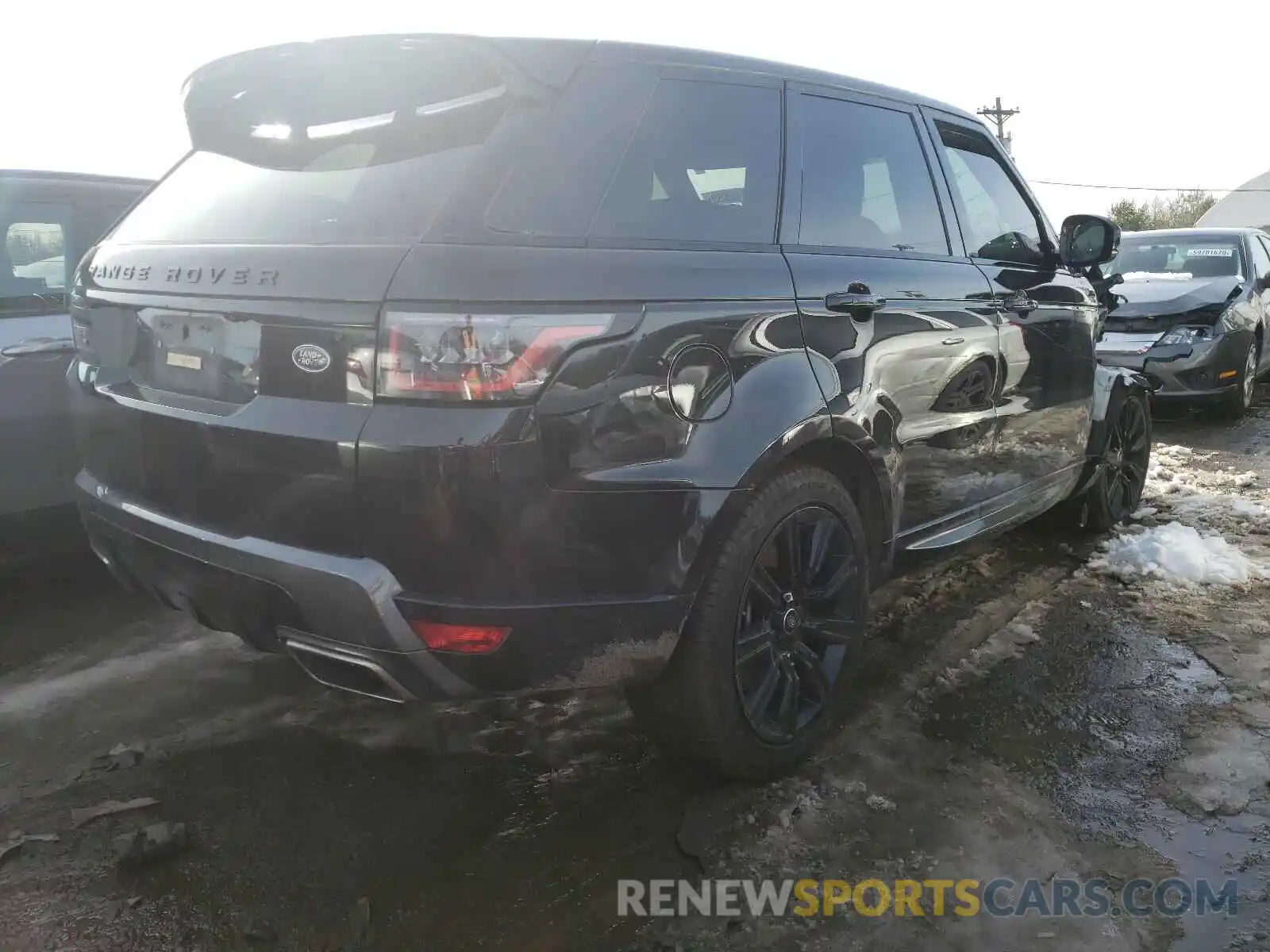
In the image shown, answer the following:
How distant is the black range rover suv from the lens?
6.48 ft

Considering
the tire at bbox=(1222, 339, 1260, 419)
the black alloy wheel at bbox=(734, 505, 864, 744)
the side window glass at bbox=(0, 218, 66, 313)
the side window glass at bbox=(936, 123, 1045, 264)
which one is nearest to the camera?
the black alloy wheel at bbox=(734, 505, 864, 744)

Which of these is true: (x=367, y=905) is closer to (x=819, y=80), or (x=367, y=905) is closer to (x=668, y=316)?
(x=668, y=316)

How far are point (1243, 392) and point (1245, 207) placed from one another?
8087cm

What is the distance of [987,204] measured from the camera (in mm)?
3807

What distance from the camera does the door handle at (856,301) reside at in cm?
266

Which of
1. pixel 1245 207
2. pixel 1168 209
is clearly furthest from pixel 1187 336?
pixel 1245 207

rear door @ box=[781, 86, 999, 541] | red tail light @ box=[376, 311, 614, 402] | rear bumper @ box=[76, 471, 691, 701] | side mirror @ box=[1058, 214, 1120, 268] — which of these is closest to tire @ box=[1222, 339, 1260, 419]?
side mirror @ box=[1058, 214, 1120, 268]

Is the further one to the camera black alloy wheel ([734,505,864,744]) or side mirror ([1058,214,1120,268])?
side mirror ([1058,214,1120,268])

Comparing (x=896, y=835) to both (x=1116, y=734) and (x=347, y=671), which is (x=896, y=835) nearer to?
(x=1116, y=734)

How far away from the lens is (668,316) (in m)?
2.17

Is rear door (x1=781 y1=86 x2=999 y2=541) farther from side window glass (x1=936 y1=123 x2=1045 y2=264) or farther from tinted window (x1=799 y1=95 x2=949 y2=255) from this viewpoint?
side window glass (x1=936 y1=123 x2=1045 y2=264)

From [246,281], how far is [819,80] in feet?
5.76

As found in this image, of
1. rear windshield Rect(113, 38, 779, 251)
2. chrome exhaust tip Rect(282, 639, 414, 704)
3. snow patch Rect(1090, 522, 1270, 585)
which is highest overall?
rear windshield Rect(113, 38, 779, 251)

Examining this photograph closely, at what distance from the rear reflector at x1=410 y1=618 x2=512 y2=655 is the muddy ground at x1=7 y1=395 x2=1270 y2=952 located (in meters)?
0.61
